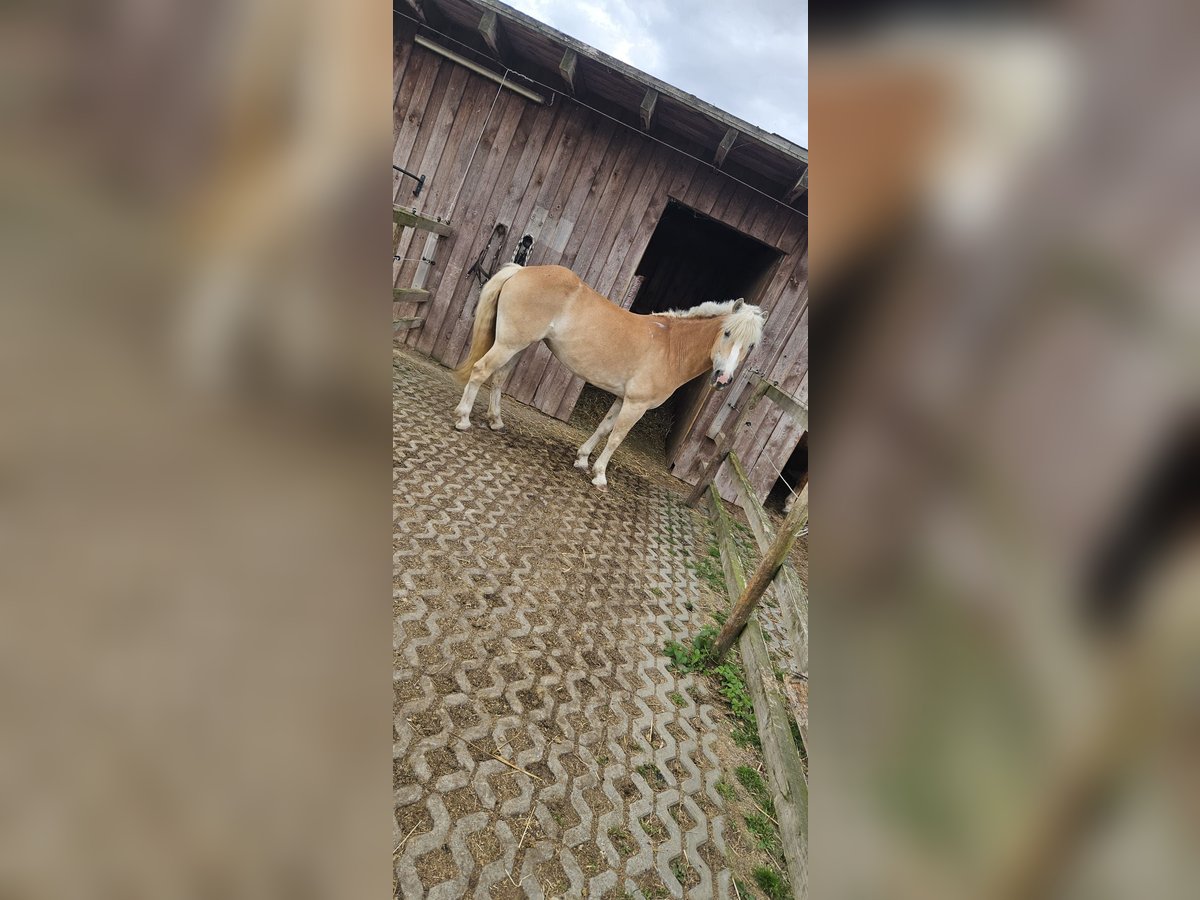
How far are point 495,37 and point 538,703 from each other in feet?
16.2

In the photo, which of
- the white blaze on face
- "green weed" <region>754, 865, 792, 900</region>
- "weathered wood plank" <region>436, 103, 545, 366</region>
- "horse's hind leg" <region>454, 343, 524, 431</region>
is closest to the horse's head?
the white blaze on face

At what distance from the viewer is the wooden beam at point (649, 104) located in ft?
14.9

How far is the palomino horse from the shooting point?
14.5ft

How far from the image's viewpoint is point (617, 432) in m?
4.81

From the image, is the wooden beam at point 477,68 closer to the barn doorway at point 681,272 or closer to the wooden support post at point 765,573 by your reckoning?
the barn doorway at point 681,272

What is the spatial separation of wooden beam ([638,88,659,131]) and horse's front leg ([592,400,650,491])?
231cm
